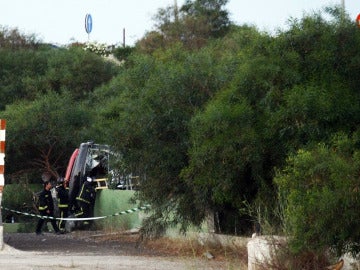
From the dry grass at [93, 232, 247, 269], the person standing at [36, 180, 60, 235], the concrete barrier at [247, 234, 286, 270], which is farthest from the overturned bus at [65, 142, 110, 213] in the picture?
the concrete barrier at [247, 234, 286, 270]

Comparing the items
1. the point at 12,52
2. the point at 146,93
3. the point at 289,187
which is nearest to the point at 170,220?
the point at 146,93

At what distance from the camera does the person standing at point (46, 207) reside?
27.6 m

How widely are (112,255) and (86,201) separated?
10007 mm

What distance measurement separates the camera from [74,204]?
3044cm

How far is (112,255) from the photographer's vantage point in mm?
18969

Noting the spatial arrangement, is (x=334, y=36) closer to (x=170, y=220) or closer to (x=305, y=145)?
(x=305, y=145)

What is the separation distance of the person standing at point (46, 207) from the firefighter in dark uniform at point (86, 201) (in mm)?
720

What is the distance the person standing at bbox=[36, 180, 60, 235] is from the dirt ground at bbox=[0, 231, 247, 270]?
2.85m

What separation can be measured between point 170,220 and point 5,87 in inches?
1249

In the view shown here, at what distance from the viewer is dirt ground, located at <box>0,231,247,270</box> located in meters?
16.3

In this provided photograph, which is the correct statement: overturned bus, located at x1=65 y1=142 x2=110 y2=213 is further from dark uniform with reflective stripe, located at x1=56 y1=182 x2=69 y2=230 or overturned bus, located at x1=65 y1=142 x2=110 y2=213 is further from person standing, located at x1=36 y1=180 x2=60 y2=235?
person standing, located at x1=36 y1=180 x2=60 y2=235

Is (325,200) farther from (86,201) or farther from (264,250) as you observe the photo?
(86,201)

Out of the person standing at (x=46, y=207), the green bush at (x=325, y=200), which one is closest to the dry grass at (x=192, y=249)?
the green bush at (x=325, y=200)

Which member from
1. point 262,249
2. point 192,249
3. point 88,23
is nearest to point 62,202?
point 192,249
